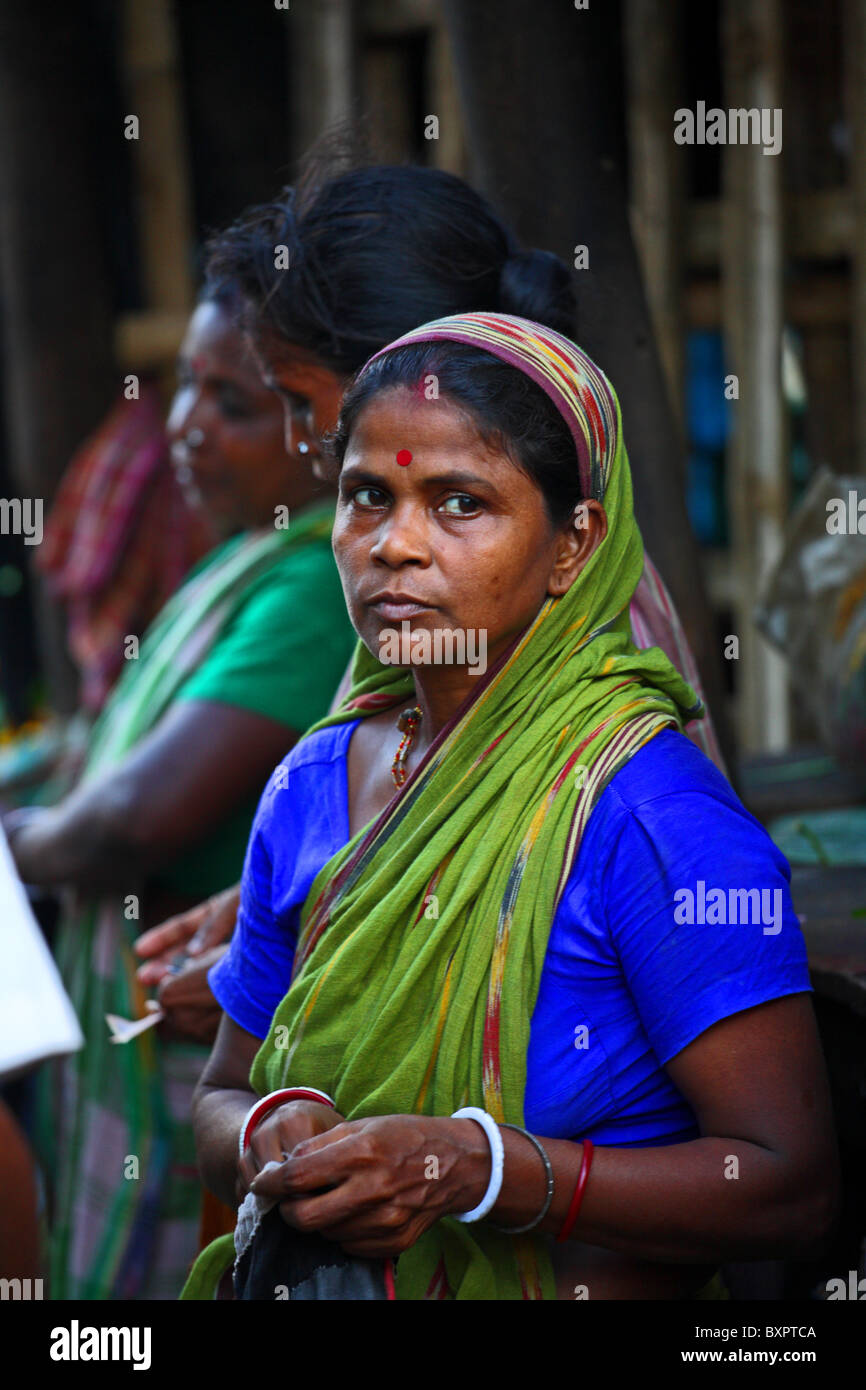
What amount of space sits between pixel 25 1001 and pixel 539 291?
1.18 m

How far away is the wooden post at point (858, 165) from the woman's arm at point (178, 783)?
206 cm

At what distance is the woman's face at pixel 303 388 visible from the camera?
6.96 feet

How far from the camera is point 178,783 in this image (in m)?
2.71

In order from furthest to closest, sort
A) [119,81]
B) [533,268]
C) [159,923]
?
[119,81]
[159,923]
[533,268]

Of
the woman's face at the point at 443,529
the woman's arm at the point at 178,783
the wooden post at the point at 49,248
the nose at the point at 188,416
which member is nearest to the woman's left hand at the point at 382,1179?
the woman's face at the point at 443,529

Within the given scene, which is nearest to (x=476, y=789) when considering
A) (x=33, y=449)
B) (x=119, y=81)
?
(x=33, y=449)

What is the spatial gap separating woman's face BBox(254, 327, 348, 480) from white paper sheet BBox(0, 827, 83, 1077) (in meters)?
0.84

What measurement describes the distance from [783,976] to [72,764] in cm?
324

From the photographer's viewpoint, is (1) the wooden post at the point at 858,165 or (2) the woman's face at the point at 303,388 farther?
(1) the wooden post at the point at 858,165

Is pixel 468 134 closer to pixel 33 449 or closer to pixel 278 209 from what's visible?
pixel 278 209

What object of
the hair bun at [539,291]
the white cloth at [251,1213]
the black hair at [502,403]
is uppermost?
the hair bun at [539,291]

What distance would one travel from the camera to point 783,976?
153cm

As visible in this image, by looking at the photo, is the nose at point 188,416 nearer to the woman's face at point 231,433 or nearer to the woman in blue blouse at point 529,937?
the woman's face at point 231,433

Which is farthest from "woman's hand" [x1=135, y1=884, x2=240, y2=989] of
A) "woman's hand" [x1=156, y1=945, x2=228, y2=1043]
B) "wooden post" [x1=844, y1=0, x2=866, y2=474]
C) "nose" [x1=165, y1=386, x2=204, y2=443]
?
"wooden post" [x1=844, y1=0, x2=866, y2=474]
